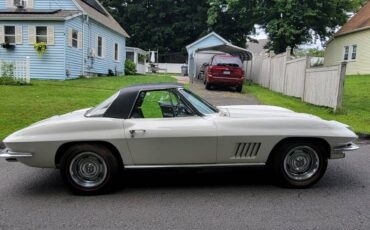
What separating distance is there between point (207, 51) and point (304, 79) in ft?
54.4

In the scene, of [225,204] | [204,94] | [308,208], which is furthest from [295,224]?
[204,94]

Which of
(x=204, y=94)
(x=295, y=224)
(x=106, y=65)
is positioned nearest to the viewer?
(x=295, y=224)

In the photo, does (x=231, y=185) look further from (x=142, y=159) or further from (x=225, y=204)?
(x=142, y=159)

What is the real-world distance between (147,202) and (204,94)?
12.6 meters

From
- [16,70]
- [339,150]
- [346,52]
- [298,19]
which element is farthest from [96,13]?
[339,150]

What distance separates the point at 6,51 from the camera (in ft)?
74.8

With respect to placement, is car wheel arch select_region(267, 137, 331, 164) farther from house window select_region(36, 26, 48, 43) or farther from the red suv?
house window select_region(36, 26, 48, 43)

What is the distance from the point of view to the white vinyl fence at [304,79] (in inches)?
453

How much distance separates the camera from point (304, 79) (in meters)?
14.4

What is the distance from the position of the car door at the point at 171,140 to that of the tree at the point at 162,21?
47463 mm

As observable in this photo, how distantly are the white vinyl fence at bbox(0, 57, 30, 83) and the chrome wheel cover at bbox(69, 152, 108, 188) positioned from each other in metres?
14.5

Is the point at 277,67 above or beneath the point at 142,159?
above

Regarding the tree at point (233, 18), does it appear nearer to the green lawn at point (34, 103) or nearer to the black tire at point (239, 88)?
the black tire at point (239, 88)

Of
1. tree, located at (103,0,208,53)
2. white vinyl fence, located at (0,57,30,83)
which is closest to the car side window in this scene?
white vinyl fence, located at (0,57,30,83)
